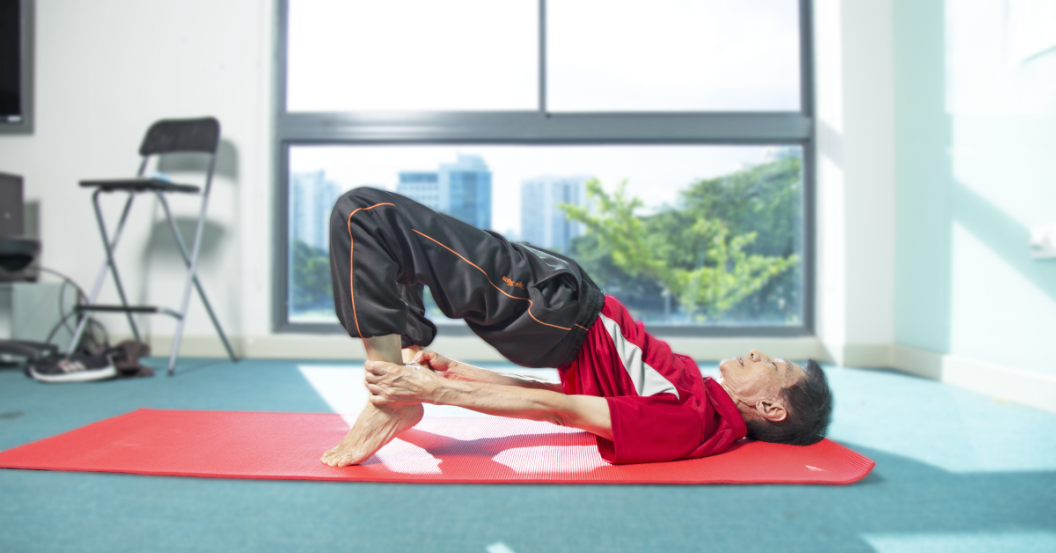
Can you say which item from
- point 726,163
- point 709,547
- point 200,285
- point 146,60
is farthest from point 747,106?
point 146,60

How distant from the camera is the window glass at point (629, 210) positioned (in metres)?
3.36

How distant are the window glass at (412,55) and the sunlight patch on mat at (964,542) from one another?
2811 mm

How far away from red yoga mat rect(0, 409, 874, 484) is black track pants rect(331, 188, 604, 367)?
27 cm

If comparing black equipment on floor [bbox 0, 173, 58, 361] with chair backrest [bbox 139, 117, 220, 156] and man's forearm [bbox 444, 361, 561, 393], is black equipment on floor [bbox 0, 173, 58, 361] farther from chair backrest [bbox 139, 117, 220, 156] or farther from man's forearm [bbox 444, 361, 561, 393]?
man's forearm [bbox 444, 361, 561, 393]

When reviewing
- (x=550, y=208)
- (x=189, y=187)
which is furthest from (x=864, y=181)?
(x=189, y=187)

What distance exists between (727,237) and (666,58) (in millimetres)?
1125

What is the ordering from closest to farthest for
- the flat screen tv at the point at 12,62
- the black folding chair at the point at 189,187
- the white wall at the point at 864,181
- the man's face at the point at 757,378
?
the man's face at the point at 757,378, the black folding chair at the point at 189,187, the white wall at the point at 864,181, the flat screen tv at the point at 12,62

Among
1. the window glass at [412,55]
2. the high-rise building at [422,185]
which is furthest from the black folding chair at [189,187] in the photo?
the high-rise building at [422,185]

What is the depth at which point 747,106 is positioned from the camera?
3.33m

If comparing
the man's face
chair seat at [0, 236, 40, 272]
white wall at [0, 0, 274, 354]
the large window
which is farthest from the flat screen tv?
the man's face

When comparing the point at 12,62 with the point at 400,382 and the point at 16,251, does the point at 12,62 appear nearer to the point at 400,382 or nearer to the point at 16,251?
the point at 16,251

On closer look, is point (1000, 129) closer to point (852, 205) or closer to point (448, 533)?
point (852, 205)

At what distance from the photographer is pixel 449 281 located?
4.45 ft

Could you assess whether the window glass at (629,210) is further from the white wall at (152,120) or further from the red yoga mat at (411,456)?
the red yoga mat at (411,456)
